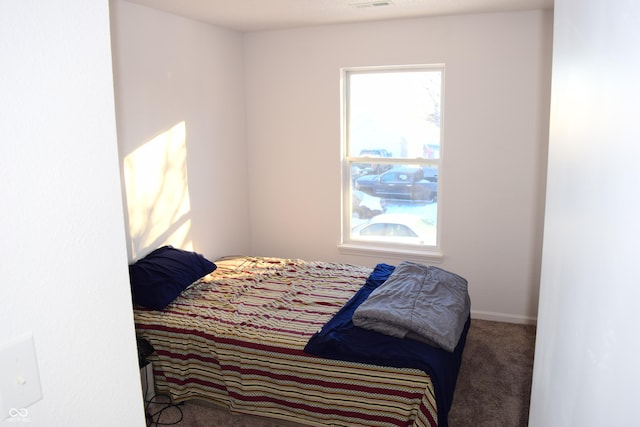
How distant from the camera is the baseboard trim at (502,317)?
4.27 meters

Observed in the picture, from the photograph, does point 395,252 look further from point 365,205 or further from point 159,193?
point 159,193

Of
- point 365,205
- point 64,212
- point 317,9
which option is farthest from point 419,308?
point 64,212

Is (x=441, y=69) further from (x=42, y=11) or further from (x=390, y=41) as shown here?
(x=42, y=11)

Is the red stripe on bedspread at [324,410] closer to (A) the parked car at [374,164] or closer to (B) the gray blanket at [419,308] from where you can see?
(B) the gray blanket at [419,308]

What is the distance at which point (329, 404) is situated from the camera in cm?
276

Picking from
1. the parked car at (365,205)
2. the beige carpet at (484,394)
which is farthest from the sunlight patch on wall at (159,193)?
the parked car at (365,205)

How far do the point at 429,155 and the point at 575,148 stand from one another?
11.8 feet

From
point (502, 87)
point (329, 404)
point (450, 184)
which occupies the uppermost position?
point (502, 87)

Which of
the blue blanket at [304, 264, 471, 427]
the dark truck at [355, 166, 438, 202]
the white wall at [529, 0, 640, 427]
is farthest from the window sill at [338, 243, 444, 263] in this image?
the white wall at [529, 0, 640, 427]

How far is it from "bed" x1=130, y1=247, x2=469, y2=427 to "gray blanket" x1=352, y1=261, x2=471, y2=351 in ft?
0.19

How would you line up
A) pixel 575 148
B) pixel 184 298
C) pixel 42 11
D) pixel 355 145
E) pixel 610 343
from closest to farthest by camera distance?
pixel 610 343, pixel 42 11, pixel 575 148, pixel 184 298, pixel 355 145

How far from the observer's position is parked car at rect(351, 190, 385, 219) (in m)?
4.77

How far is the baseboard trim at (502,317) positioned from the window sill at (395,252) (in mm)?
537

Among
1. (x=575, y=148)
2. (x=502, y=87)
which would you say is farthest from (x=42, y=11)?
(x=502, y=87)
